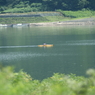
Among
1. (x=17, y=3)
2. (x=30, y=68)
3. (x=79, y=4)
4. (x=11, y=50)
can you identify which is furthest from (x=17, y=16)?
(x=30, y=68)

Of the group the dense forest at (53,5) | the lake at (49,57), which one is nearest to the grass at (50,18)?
the dense forest at (53,5)

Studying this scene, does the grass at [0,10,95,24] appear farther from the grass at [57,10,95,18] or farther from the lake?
the lake

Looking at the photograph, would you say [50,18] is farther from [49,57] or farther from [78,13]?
[49,57]

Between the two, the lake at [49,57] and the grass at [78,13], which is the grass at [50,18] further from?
the lake at [49,57]

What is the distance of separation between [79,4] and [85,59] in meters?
61.8

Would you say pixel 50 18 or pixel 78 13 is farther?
pixel 78 13

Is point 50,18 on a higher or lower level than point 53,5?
lower

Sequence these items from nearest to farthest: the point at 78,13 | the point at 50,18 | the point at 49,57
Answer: the point at 49,57 < the point at 50,18 < the point at 78,13

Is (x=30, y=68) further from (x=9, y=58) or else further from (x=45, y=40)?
(x=45, y=40)

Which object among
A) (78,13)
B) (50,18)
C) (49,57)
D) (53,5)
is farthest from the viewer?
(53,5)

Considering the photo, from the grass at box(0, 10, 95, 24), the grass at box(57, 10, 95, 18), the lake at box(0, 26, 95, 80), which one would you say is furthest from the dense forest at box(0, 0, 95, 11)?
the lake at box(0, 26, 95, 80)

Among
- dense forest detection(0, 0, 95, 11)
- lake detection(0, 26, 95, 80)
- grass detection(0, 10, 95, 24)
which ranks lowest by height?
grass detection(0, 10, 95, 24)

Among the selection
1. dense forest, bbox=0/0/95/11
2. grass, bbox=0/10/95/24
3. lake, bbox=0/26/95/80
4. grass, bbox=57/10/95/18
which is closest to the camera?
lake, bbox=0/26/95/80

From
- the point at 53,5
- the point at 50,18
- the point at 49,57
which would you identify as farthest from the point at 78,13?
the point at 49,57
